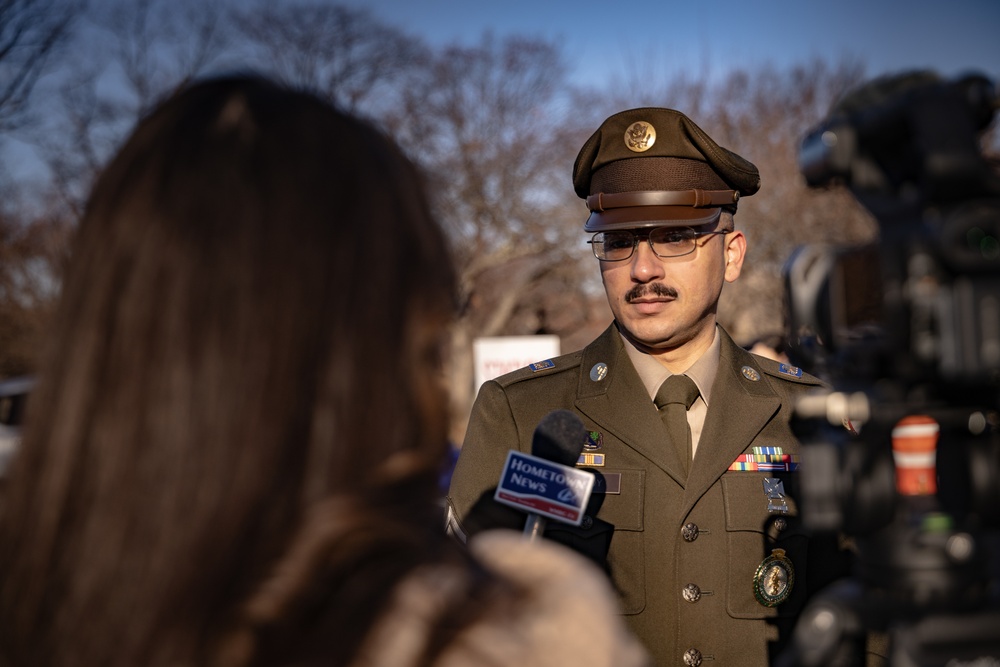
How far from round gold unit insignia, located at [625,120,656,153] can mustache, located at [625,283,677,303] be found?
0.43 metres

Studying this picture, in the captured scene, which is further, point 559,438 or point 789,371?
point 789,371

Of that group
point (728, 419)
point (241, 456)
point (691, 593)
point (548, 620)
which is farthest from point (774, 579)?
point (241, 456)

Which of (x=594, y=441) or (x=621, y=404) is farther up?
(x=621, y=404)

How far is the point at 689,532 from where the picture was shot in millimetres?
2498

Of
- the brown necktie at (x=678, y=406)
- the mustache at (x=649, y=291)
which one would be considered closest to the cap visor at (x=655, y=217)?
the mustache at (x=649, y=291)

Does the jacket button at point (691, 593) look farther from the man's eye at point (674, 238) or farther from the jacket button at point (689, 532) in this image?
the man's eye at point (674, 238)

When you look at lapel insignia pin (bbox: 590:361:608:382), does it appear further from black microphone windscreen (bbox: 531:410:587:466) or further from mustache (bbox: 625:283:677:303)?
black microphone windscreen (bbox: 531:410:587:466)

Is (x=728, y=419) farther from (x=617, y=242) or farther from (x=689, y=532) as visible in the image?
(x=617, y=242)

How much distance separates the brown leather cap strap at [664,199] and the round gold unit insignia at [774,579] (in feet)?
3.40

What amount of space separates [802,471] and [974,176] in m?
0.51

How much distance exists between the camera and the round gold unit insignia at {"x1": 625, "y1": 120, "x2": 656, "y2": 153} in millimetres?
2834

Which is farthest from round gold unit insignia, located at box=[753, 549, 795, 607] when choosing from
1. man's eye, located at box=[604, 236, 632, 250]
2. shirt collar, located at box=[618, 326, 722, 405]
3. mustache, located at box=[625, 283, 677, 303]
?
man's eye, located at box=[604, 236, 632, 250]

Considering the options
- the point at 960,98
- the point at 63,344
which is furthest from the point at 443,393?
the point at 960,98

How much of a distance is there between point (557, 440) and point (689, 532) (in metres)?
0.80
